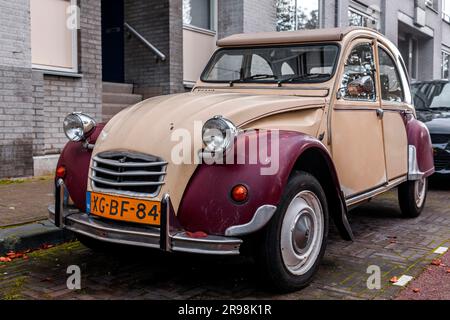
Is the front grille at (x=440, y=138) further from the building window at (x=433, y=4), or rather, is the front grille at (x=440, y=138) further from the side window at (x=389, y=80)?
the building window at (x=433, y=4)

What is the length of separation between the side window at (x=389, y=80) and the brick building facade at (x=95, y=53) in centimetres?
508

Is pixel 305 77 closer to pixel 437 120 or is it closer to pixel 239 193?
pixel 239 193

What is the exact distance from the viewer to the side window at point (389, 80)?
5.44 meters

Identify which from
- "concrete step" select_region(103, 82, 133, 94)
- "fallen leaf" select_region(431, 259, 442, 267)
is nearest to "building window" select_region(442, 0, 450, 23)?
"concrete step" select_region(103, 82, 133, 94)

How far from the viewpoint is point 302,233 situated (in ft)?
11.8

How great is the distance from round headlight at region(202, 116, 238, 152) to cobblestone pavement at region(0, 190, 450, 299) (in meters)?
0.70

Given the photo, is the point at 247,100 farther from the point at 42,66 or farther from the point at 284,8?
the point at 284,8

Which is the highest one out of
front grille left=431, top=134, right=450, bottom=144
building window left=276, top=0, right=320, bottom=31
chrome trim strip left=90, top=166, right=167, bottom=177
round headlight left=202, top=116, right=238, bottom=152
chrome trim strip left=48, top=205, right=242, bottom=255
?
building window left=276, top=0, right=320, bottom=31

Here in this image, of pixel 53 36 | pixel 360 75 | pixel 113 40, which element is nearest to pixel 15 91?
pixel 53 36

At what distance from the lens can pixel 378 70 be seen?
5301 millimetres

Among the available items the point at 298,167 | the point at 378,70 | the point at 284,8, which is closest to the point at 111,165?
the point at 298,167

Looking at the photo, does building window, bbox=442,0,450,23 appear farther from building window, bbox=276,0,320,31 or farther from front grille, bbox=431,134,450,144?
front grille, bbox=431,134,450,144

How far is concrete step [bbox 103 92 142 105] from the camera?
9.98m
